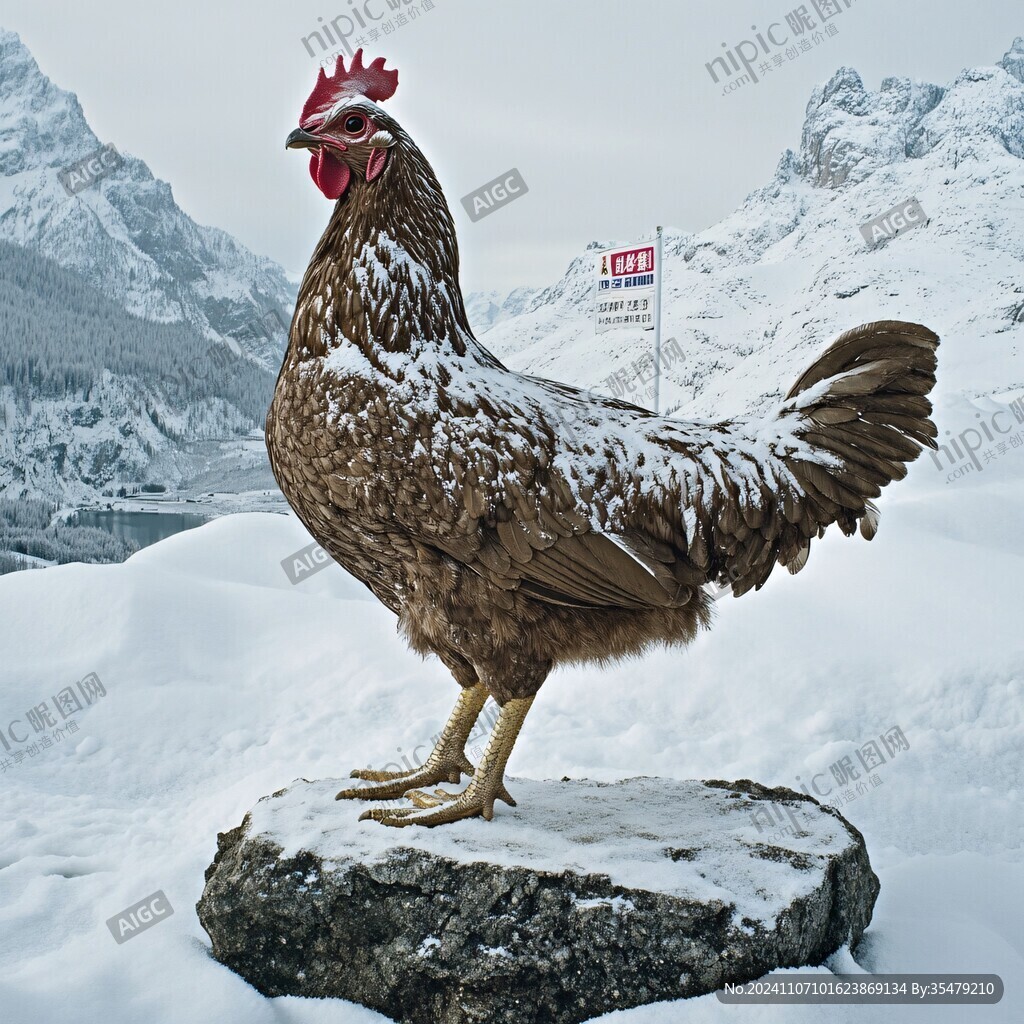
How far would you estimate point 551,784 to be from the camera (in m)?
3.39

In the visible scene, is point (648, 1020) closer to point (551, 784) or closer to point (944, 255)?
point (551, 784)

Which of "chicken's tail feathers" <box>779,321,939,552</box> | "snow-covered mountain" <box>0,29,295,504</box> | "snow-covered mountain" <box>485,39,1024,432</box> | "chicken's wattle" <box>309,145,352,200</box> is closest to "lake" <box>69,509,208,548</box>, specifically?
"snow-covered mountain" <box>0,29,295,504</box>

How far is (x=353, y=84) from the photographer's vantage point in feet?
9.09

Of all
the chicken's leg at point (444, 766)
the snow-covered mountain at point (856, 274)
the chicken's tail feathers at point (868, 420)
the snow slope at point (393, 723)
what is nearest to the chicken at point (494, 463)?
the chicken's tail feathers at point (868, 420)

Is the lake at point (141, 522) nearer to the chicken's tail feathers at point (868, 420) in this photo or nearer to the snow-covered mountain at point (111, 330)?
the snow-covered mountain at point (111, 330)

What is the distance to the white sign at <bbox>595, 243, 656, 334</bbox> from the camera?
866 centimetres

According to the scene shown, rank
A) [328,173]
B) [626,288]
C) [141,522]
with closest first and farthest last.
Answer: [328,173]
[141,522]
[626,288]

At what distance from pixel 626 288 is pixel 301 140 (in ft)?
21.8

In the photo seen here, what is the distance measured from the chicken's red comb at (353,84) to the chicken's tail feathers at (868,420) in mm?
1684

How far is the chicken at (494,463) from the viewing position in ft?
8.04

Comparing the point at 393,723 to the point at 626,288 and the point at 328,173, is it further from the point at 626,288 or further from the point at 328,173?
the point at 626,288

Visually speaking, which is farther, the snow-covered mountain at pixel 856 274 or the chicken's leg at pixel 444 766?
the snow-covered mountain at pixel 856 274

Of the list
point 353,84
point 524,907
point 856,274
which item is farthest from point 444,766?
point 856,274

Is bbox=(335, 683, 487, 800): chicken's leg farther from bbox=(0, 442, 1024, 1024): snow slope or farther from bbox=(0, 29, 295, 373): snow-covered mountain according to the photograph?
bbox=(0, 29, 295, 373): snow-covered mountain
